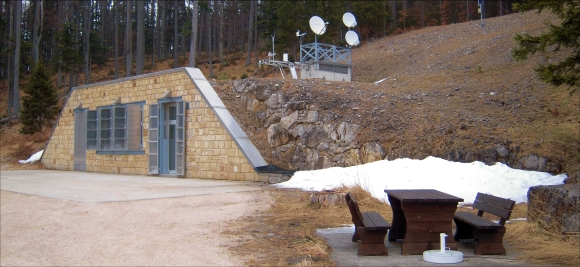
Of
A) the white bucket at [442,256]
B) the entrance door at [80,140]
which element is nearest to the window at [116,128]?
the entrance door at [80,140]

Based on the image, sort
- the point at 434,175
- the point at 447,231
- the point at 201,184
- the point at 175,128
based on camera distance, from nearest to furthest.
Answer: the point at 447,231, the point at 434,175, the point at 201,184, the point at 175,128

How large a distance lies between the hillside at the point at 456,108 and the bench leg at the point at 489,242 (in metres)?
6.16

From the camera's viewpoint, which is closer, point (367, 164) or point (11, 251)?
point (11, 251)

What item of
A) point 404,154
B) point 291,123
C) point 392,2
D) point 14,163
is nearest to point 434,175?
point 404,154

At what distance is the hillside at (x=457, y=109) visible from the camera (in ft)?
39.4

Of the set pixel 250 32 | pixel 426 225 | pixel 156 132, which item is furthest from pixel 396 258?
pixel 250 32

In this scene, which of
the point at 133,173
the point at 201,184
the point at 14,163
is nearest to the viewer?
the point at 201,184

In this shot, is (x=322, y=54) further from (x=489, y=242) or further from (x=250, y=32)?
(x=250, y=32)

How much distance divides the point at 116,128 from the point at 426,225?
48.9 ft

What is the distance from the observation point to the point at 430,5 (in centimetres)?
5138

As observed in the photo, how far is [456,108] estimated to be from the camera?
14383 mm

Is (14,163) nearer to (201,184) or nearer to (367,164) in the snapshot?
(201,184)

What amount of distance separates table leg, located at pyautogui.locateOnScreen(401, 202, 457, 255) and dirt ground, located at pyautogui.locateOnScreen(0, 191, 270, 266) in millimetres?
1992

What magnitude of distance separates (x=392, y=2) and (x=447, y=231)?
46889 millimetres
